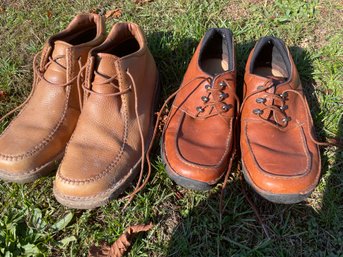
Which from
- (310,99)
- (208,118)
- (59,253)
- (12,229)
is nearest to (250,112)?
(208,118)

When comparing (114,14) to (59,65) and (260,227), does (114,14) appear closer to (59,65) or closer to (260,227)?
(59,65)

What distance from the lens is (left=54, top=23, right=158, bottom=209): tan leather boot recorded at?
6.98 ft

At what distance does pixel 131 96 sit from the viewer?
2.32 metres

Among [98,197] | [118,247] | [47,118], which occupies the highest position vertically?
[47,118]

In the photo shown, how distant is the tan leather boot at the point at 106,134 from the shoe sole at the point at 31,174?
6.3 inches

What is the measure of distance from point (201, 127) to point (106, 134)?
0.56 m

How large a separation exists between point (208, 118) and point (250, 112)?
0.25m

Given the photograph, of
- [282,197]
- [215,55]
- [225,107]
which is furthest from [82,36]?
[282,197]

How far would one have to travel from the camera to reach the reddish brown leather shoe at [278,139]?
2079 millimetres

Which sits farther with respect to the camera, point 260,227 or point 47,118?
point 47,118

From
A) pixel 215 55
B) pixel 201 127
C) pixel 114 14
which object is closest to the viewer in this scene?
pixel 201 127

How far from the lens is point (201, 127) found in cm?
232

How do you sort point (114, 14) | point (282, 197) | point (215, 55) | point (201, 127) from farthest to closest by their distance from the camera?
point (114, 14), point (215, 55), point (201, 127), point (282, 197)

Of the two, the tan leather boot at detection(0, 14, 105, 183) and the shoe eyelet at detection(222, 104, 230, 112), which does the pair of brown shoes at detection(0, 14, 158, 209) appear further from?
the shoe eyelet at detection(222, 104, 230, 112)
